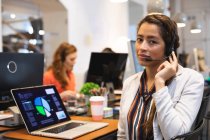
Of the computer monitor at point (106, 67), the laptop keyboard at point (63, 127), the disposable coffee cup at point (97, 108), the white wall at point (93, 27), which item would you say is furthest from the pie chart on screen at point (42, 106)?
the white wall at point (93, 27)

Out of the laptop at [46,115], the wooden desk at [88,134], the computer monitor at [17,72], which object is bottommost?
the wooden desk at [88,134]

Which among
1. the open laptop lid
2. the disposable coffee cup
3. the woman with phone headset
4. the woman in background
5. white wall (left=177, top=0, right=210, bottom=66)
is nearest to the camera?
the woman with phone headset

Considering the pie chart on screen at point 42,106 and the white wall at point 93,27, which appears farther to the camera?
the white wall at point 93,27

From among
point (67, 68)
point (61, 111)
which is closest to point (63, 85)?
point (67, 68)

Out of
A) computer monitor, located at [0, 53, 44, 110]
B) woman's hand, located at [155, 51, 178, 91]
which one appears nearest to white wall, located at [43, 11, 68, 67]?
computer monitor, located at [0, 53, 44, 110]

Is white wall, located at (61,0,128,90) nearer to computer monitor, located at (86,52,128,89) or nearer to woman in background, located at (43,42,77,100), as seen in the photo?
woman in background, located at (43,42,77,100)

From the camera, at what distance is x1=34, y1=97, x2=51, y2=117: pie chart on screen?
1804 millimetres

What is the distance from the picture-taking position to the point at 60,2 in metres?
4.89

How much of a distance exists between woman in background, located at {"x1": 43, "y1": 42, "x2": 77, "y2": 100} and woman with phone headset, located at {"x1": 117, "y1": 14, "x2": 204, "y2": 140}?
1.71 m

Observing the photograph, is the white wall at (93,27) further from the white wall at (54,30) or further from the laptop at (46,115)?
the laptop at (46,115)

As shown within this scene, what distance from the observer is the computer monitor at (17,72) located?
1.86 metres

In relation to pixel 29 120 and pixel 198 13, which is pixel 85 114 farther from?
pixel 198 13

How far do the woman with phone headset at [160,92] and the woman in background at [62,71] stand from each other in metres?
1.71

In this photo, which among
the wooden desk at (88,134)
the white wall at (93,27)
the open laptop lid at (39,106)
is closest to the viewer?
the wooden desk at (88,134)
